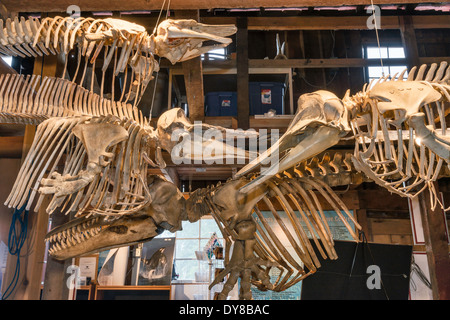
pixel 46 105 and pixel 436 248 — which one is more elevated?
pixel 46 105

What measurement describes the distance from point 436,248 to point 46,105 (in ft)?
11.8

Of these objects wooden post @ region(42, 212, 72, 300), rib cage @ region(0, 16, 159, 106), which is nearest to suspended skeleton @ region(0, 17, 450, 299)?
rib cage @ region(0, 16, 159, 106)

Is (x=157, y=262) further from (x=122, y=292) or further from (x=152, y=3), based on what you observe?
(x=152, y=3)

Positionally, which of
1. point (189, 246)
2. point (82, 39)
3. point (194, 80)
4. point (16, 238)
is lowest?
point (16, 238)

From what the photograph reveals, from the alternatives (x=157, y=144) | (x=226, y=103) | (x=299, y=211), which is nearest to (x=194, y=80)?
(x=226, y=103)

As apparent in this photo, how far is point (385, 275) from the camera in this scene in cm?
371

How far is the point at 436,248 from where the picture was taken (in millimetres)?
3752

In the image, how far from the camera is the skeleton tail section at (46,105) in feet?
7.67

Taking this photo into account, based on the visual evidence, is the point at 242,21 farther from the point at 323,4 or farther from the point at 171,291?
the point at 171,291

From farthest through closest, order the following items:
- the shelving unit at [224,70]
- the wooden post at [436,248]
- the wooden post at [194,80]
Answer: the shelving unit at [224,70] → the wooden post at [436,248] → the wooden post at [194,80]

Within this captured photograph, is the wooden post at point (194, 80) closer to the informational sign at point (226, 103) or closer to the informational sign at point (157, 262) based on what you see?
the informational sign at point (226, 103)

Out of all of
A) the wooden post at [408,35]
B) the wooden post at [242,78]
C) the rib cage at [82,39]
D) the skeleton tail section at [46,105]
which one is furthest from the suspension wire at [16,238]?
the wooden post at [408,35]

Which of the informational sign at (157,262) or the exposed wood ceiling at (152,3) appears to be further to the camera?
the informational sign at (157,262)

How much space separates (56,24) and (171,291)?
322 centimetres
